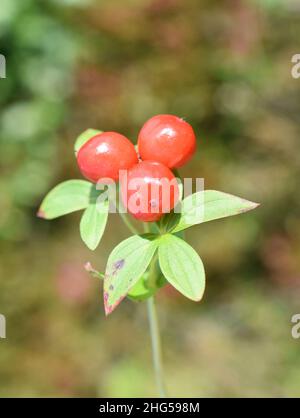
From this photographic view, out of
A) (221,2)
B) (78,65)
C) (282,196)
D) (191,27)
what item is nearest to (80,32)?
(78,65)

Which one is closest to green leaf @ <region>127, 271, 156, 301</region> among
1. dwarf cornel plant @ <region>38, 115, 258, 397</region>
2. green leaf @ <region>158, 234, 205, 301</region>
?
dwarf cornel plant @ <region>38, 115, 258, 397</region>

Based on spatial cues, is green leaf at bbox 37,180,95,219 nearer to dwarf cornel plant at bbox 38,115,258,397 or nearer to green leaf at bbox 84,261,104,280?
dwarf cornel plant at bbox 38,115,258,397

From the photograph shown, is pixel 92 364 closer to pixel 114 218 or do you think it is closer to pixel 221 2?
pixel 114 218

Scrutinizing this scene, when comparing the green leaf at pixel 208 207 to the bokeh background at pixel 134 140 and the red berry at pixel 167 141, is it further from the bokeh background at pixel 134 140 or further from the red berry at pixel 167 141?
the bokeh background at pixel 134 140

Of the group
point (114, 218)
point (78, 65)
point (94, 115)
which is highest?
point (78, 65)

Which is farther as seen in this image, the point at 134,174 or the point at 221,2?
the point at 221,2

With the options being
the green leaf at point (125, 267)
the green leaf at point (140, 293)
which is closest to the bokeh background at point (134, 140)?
the green leaf at point (140, 293)
